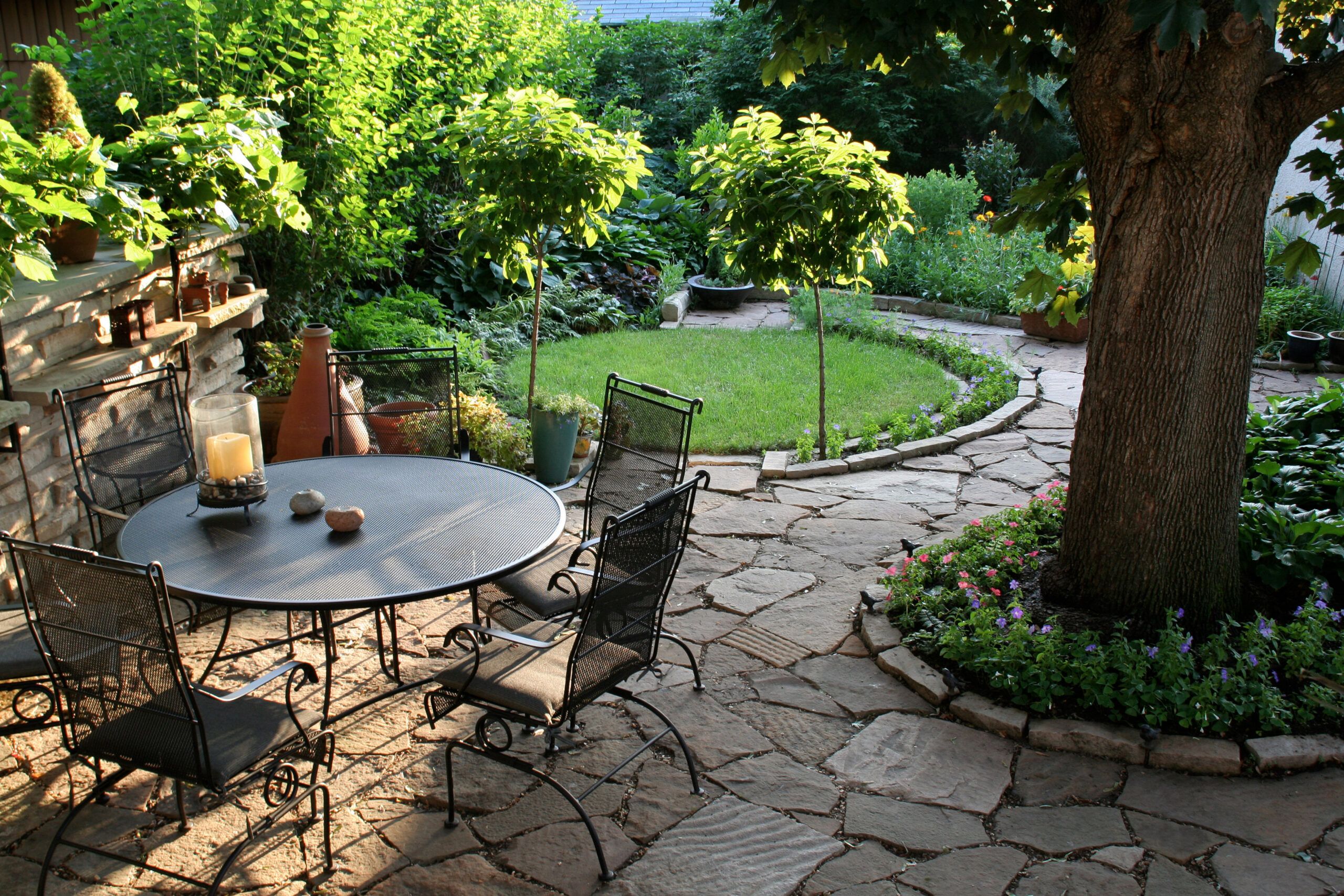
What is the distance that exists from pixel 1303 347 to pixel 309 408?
742cm

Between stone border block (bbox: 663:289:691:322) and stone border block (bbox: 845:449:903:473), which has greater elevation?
stone border block (bbox: 663:289:691:322)

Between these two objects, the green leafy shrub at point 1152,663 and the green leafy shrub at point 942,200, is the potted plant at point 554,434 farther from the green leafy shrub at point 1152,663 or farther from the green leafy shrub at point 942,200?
the green leafy shrub at point 942,200

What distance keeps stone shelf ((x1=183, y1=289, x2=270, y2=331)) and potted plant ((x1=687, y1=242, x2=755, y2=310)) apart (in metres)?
5.45

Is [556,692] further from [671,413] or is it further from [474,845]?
[671,413]

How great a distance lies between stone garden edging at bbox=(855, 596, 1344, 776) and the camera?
316 centimetres

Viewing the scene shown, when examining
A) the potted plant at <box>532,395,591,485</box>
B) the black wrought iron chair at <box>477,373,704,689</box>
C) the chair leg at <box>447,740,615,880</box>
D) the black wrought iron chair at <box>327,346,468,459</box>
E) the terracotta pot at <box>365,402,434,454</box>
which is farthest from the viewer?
the potted plant at <box>532,395,591,485</box>

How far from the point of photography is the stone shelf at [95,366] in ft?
12.1

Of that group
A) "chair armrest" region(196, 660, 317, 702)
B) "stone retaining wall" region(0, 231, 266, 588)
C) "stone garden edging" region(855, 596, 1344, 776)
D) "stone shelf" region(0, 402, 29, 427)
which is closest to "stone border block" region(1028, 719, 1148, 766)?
"stone garden edging" region(855, 596, 1344, 776)

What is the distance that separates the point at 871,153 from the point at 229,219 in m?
3.37

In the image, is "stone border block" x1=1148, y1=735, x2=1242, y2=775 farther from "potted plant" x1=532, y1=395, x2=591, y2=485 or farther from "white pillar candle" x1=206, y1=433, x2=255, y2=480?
"potted plant" x1=532, y1=395, x2=591, y2=485

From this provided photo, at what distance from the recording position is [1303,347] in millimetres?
7820

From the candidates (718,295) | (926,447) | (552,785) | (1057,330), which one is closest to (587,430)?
(926,447)

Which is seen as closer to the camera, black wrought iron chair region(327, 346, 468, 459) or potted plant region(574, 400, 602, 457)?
black wrought iron chair region(327, 346, 468, 459)

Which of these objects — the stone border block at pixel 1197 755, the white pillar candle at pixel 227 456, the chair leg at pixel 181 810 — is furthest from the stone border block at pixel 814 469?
the chair leg at pixel 181 810
